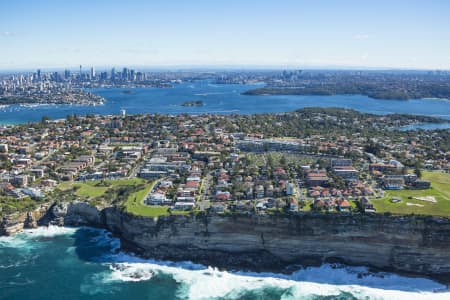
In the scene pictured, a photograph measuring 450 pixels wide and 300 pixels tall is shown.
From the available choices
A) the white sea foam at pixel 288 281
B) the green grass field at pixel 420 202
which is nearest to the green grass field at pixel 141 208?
the white sea foam at pixel 288 281

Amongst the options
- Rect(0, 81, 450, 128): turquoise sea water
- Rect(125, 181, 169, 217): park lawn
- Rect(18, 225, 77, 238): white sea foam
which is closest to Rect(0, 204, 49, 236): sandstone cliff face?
Rect(18, 225, 77, 238): white sea foam

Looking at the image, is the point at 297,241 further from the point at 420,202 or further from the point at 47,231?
the point at 47,231

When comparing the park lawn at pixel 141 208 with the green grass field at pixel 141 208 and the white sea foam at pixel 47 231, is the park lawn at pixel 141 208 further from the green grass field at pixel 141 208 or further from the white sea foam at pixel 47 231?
the white sea foam at pixel 47 231

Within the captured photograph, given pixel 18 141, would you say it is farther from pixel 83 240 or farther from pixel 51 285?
pixel 51 285

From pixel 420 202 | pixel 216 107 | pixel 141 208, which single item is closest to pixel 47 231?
pixel 141 208

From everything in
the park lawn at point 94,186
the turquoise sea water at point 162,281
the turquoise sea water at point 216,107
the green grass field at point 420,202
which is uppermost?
the turquoise sea water at point 216,107
